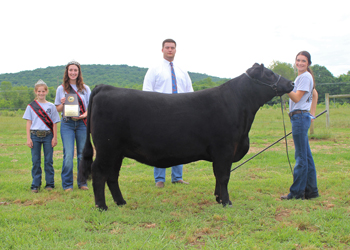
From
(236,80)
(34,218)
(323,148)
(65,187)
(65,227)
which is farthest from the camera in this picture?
(323,148)

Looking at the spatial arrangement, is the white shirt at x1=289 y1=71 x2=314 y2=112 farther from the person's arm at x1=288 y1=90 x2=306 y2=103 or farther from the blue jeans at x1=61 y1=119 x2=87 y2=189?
the blue jeans at x1=61 y1=119 x2=87 y2=189

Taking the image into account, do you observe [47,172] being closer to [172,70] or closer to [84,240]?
[84,240]

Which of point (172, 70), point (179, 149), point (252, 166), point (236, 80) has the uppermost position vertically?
Answer: point (172, 70)

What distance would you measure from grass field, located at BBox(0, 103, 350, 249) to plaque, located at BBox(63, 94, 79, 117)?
55.5 inches

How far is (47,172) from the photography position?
5.21 metres

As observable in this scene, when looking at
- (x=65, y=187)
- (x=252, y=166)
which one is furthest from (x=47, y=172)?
(x=252, y=166)

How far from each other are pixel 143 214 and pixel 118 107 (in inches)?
60.5

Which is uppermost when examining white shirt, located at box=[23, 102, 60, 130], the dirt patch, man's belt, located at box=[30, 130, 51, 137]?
white shirt, located at box=[23, 102, 60, 130]

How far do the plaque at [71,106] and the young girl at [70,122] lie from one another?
0.35ft

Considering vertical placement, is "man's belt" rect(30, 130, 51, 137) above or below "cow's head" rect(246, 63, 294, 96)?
below

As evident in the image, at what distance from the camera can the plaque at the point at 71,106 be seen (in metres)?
4.97

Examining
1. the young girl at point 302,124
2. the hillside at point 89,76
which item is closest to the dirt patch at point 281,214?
the young girl at point 302,124

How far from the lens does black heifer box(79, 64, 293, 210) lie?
3914mm

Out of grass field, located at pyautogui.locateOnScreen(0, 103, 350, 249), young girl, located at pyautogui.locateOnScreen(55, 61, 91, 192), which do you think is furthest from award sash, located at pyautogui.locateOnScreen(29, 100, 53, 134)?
grass field, located at pyautogui.locateOnScreen(0, 103, 350, 249)
